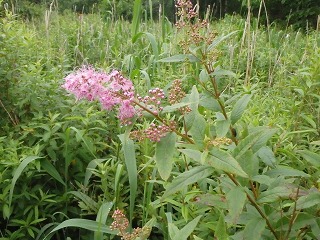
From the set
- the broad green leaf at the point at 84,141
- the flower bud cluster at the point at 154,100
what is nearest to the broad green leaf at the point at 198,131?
the flower bud cluster at the point at 154,100

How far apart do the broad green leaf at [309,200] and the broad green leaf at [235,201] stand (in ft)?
0.66

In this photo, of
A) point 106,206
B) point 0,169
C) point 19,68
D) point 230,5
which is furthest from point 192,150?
point 230,5

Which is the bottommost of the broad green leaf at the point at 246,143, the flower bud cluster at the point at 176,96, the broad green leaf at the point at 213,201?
the broad green leaf at the point at 213,201

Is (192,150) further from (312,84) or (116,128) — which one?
(312,84)

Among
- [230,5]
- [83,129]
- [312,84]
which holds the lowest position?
[230,5]

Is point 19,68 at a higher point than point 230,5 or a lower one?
higher

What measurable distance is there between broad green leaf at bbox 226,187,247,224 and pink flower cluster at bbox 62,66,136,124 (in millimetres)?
314

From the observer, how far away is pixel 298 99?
249 cm

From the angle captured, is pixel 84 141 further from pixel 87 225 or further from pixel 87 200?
pixel 87 225

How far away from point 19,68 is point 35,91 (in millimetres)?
193

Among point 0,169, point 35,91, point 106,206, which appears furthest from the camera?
point 35,91

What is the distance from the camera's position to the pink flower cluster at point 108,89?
3.54ft

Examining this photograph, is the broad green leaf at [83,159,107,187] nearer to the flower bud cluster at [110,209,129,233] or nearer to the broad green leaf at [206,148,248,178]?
the flower bud cluster at [110,209,129,233]

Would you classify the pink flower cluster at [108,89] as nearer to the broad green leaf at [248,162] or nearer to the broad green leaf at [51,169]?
the broad green leaf at [248,162]
